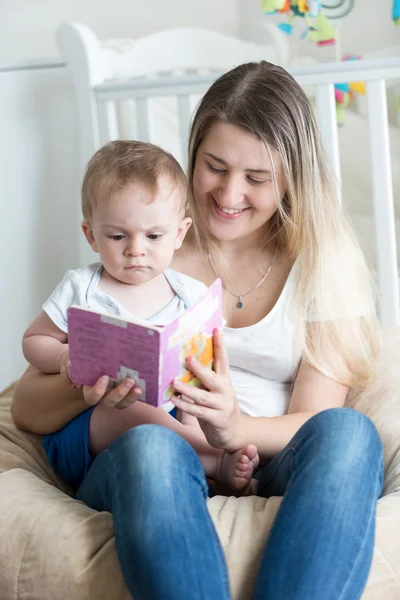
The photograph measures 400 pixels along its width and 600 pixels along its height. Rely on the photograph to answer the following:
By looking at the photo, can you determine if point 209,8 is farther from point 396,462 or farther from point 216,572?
point 216,572

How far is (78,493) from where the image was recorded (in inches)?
49.4

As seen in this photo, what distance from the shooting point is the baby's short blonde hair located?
3.90 ft

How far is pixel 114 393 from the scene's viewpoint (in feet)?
3.53

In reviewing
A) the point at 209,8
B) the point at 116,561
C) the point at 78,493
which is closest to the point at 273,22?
→ the point at 209,8

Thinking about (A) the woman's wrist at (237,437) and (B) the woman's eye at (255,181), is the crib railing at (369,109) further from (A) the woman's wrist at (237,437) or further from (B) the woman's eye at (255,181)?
(A) the woman's wrist at (237,437)

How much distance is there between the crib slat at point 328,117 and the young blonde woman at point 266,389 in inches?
15.5

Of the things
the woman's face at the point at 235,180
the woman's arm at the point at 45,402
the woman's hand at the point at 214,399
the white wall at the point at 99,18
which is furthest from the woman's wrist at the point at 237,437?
the white wall at the point at 99,18

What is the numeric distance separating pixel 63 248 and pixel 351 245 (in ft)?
3.13

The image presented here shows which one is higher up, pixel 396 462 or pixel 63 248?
pixel 63 248

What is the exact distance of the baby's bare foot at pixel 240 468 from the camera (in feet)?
3.92

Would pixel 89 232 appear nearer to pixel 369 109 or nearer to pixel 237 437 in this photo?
pixel 237 437

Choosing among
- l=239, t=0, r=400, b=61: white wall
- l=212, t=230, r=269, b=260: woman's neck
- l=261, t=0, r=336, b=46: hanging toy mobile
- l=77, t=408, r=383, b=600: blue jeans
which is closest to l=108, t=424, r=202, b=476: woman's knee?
l=77, t=408, r=383, b=600: blue jeans

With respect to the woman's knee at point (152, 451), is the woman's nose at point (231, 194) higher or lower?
higher

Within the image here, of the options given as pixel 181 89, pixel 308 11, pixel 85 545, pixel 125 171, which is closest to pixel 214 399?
pixel 85 545
